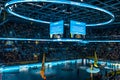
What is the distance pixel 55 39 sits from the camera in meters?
27.4

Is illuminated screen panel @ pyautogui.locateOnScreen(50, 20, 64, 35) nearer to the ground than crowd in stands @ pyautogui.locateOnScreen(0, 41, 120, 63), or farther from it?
farther from it

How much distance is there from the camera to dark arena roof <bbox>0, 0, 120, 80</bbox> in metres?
25.7

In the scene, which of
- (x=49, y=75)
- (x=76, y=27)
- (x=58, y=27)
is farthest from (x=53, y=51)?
(x=58, y=27)

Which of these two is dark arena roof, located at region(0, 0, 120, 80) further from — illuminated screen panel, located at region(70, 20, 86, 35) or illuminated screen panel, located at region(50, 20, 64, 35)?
illuminated screen panel, located at region(50, 20, 64, 35)

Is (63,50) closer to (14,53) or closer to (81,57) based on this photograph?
(81,57)

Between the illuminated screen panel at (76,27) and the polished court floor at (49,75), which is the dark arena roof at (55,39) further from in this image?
the illuminated screen panel at (76,27)

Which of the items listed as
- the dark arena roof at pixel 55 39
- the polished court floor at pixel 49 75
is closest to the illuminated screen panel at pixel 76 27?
the dark arena roof at pixel 55 39

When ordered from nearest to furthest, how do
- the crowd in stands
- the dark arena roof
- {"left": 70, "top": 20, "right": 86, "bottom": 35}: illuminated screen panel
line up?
→ {"left": 70, "top": 20, "right": 86, "bottom": 35}: illuminated screen panel, the dark arena roof, the crowd in stands

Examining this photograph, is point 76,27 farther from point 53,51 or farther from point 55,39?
point 53,51

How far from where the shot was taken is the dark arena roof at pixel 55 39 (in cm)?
2569

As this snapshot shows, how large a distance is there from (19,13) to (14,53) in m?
9.36

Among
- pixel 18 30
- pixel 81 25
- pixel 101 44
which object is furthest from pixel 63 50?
pixel 81 25

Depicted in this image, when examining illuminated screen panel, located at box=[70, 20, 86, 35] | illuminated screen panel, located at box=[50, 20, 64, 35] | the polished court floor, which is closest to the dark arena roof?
the polished court floor

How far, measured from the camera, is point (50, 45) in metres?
45.9
